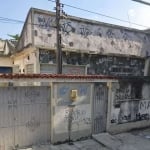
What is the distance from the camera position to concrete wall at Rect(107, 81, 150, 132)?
Answer: 934 centimetres

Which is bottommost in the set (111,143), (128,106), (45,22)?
(111,143)

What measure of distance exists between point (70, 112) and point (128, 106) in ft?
9.51

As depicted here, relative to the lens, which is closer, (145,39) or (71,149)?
(71,149)

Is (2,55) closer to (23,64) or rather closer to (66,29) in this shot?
(23,64)

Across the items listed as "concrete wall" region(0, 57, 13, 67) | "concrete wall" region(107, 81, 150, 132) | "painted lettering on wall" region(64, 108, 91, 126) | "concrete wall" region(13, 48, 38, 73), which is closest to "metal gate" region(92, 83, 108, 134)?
"concrete wall" region(107, 81, 150, 132)

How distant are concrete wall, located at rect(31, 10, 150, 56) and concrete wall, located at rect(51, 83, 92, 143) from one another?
15.0 feet

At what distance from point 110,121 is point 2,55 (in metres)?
11.7

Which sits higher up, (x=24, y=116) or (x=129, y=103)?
(x=129, y=103)

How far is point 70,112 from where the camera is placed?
8273mm

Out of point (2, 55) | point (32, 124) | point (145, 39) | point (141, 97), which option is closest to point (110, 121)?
point (141, 97)

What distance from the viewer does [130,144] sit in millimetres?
8336

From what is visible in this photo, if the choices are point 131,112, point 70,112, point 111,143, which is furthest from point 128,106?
point 70,112

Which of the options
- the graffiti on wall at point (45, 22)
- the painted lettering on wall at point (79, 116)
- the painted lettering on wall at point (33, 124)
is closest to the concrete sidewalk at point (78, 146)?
the painted lettering on wall at point (33, 124)

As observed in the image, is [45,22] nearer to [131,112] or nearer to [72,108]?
[72,108]
